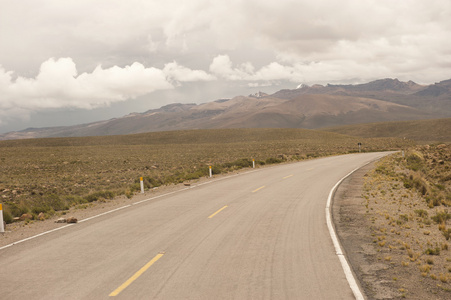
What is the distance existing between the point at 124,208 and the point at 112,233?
4.42 meters

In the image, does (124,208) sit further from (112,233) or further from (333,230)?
(333,230)

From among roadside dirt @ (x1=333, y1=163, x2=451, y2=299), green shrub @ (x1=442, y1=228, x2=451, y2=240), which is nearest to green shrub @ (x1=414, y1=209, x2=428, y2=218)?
roadside dirt @ (x1=333, y1=163, x2=451, y2=299)

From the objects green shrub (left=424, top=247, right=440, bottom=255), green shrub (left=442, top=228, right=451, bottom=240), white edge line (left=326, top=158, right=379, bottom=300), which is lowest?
green shrub (left=442, top=228, right=451, bottom=240)

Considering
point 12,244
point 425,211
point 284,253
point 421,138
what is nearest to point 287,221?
point 284,253

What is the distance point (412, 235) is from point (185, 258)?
19.9ft

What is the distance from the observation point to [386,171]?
23.6m

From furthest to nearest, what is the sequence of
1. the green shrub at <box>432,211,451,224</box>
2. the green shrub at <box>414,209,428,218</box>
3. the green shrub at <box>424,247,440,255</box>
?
the green shrub at <box>414,209,428,218</box> → the green shrub at <box>432,211,451,224</box> → the green shrub at <box>424,247,440,255</box>

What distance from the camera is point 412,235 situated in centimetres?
952

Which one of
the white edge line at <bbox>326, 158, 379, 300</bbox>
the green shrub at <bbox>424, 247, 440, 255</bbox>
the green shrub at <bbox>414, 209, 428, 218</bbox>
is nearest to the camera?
the white edge line at <bbox>326, 158, 379, 300</bbox>

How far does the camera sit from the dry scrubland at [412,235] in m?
6.41

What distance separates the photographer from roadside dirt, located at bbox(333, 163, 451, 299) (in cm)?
618

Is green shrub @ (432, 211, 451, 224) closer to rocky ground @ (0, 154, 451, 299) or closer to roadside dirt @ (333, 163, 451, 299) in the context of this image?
rocky ground @ (0, 154, 451, 299)

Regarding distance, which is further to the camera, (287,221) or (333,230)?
(287,221)

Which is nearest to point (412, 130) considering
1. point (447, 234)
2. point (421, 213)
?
point (421, 213)
